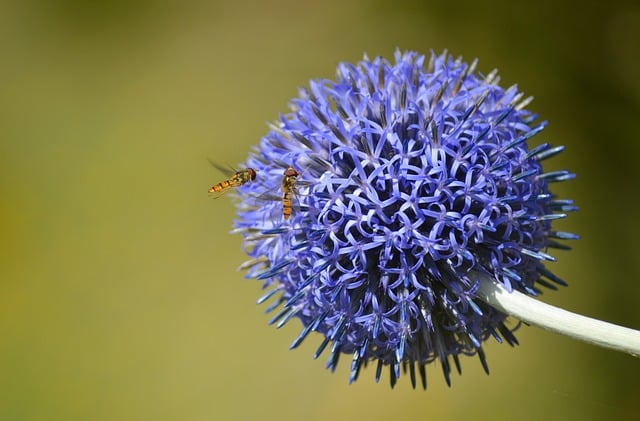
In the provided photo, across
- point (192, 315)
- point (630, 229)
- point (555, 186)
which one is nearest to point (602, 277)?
point (630, 229)

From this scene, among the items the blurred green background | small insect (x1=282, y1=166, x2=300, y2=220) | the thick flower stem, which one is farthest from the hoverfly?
the blurred green background

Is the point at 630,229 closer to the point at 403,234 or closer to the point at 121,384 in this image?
the point at 403,234

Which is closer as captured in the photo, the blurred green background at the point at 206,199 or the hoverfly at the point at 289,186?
the hoverfly at the point at 289,186

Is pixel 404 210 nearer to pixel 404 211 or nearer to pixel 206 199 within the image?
pixel 404 211

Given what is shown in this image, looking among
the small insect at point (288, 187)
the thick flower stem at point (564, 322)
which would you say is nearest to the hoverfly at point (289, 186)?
the small insect at point (288, 187)

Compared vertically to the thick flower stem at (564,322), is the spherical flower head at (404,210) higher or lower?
higher

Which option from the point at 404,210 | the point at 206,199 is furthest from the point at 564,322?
the point at 206,199

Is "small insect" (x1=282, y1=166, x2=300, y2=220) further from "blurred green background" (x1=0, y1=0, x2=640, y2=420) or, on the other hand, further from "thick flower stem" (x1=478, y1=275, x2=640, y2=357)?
"blurred green background" (x1=0, y1=0, x2=640, y2=420)

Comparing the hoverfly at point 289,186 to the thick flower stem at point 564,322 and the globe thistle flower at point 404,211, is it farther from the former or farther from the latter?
the thick flower stem at point 564,322
